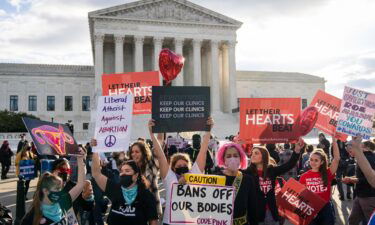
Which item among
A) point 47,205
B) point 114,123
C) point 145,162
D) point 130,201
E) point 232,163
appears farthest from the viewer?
point 114,123

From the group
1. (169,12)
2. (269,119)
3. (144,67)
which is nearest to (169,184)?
(269,119)

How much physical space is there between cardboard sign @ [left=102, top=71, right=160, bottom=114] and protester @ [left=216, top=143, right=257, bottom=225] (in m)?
4.37

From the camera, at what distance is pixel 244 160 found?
543 centimetres

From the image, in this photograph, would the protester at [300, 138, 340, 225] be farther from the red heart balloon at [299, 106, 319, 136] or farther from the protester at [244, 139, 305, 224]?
the red heart balloon at [299, 106, 319, 136]

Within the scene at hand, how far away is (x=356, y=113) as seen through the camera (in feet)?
23.2

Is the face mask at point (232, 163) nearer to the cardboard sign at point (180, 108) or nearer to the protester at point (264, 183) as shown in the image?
the protester at point (264, 183)

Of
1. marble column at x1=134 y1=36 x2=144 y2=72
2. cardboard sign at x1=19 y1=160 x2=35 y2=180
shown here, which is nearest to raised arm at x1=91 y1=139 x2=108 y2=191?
cardboard sign at x1=19 y1=160 x2=35 y2=180

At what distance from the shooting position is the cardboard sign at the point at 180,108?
19.6 ft

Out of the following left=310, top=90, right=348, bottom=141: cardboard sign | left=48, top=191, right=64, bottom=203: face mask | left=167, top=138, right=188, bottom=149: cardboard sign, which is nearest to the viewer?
left=48, top=191, right=64, bottom=203: face mask

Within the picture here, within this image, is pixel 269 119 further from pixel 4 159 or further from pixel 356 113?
pixel 4 159

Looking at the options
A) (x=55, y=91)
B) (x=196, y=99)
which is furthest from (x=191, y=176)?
(x=55, y=91)

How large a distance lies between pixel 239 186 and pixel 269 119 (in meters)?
3.33

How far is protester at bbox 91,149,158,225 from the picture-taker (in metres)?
4.66

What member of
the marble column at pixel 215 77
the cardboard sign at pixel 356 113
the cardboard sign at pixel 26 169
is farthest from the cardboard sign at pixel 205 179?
the marble column at pixel 215 77
